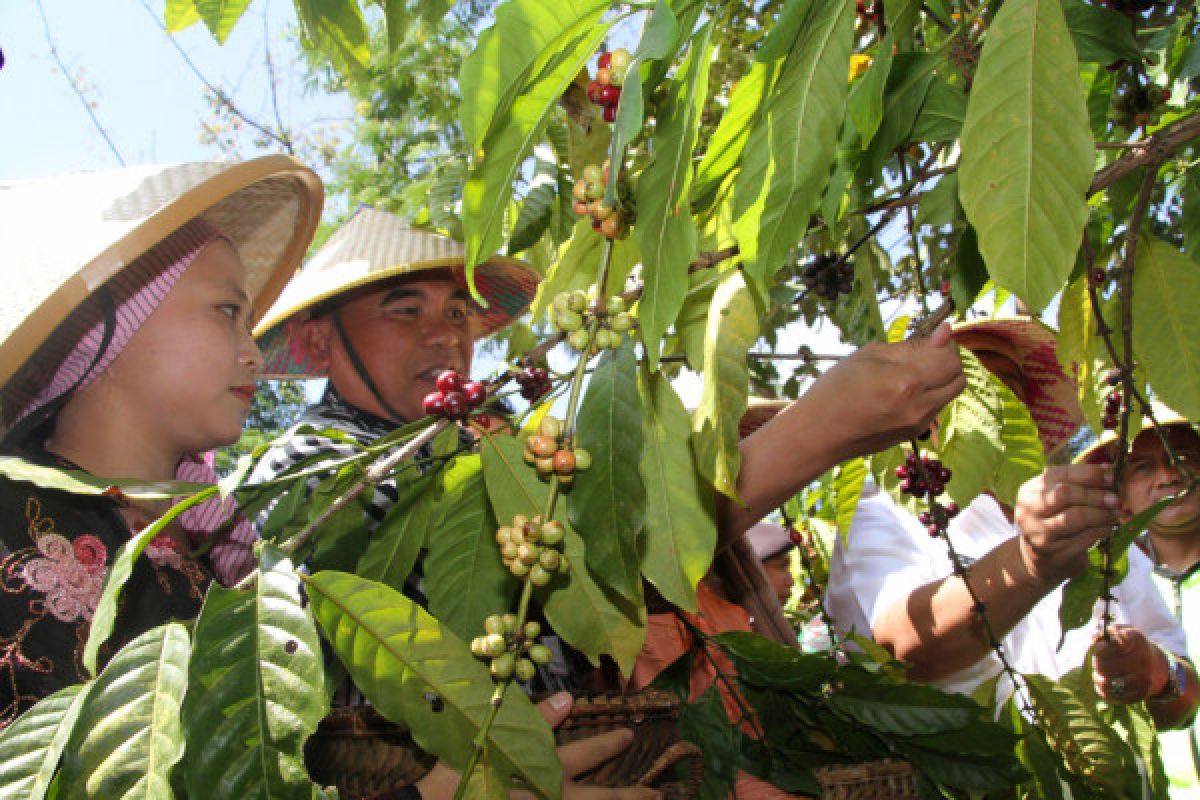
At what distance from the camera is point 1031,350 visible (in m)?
2.28

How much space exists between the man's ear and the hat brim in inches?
1.0

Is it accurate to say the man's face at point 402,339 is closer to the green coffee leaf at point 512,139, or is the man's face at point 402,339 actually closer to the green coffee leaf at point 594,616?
the green coffee leaf at point 594,616

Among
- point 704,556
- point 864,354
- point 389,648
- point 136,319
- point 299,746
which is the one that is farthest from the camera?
point 136,319

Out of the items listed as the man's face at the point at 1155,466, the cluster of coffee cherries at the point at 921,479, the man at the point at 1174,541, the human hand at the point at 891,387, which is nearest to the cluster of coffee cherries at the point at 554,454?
the human hand at the point at 891,387

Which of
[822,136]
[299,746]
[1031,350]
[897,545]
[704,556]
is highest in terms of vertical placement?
[1031,350]

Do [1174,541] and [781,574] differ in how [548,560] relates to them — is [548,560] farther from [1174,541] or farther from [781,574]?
[781,574]

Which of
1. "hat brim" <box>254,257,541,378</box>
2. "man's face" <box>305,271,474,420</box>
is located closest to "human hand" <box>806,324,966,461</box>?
"hat brim" <box>254,257,541,378</box>

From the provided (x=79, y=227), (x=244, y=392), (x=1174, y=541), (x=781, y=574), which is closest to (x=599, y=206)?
(x=79, y=227)

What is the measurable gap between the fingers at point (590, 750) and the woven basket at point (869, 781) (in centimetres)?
29

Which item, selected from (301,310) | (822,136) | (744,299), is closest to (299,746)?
(744,299)

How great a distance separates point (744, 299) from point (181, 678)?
56cm

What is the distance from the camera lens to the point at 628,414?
3.01 feet

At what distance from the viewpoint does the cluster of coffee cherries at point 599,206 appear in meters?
0.93

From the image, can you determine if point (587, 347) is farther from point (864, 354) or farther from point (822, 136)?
point (864, 354)
